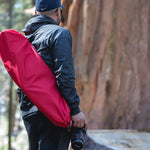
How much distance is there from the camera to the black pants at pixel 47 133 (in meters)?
1.76

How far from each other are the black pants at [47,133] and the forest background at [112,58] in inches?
143

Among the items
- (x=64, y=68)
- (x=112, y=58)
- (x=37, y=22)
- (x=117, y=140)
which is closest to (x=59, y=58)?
(x=64, y=68)

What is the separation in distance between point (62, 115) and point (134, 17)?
4.34 meters

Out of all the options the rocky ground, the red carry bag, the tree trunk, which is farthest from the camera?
the tree trunk

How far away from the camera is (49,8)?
1903mm

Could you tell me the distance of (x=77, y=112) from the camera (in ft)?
5.75

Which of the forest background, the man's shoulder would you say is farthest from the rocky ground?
the forest background

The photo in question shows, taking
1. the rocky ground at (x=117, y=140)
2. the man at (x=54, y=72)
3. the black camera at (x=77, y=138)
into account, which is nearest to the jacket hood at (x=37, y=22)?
the man at (x=54, y=72)

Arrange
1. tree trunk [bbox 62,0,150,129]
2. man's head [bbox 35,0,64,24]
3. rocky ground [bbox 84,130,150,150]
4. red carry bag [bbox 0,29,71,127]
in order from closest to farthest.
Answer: red carry bag [bbox 0,29,71,127] < man's head [bbox 35,0,64,24] < rocky ground [bbox 84,130,150,150] < tree trunk [bbox 62,0,150,129]

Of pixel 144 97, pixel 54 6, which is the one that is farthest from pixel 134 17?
pixel 54 6

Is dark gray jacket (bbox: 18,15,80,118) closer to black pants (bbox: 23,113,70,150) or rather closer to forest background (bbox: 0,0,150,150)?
black pants (bbox: 23,113,70,150)

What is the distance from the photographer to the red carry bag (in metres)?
1.66

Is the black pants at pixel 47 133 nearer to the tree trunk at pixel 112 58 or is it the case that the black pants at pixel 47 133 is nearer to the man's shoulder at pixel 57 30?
the man's shoulder at pixel 57 30

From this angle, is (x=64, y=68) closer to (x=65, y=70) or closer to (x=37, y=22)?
(x=65, y=70)
